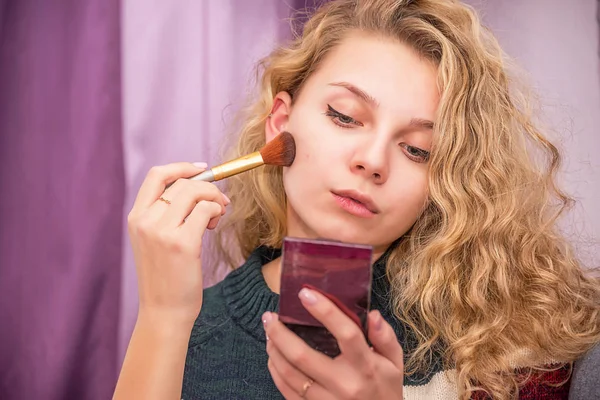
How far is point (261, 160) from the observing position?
0.93 m

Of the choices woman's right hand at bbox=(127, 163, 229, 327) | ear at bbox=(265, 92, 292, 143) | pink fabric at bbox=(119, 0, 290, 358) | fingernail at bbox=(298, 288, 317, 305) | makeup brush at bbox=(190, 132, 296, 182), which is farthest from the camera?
pink fabric at bbox=(119, 0, 290, 358)

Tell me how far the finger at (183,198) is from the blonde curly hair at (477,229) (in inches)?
11.7

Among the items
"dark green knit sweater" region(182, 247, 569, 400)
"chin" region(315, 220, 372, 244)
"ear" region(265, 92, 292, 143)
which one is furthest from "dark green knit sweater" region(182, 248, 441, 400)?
"ear" region(265, 92, 292, 143)

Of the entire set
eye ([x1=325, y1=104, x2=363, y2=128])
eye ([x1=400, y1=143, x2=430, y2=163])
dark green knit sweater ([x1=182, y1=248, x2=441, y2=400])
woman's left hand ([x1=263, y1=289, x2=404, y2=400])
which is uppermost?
eye ([x1=325, y1=104, x2=363, y2=128])

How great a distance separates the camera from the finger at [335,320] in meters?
0.59

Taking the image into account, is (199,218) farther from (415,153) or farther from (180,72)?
(180,72)

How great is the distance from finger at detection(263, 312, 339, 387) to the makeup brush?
336mm

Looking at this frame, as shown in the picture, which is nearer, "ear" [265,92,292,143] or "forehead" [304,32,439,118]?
"forehead" [304,32,439,118]

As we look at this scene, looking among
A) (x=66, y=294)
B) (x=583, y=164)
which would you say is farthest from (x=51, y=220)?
(x=583, y=164)

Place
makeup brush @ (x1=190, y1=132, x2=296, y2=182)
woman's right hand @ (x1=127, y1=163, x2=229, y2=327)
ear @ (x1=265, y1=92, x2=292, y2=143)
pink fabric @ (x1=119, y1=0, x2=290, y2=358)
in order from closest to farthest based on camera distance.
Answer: woman's right hand @ (x1=127, y1=163, x2=229, y2=327) < makeup brush @ (x1=190, y1=132, x2=296, y2=182) < ear @ (x1=265, y1=92, x2=292, y2=143) < pink fabric @ (x1=119, y1=0, x2=290, y2=358)

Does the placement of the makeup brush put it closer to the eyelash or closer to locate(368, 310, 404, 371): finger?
the eyelash

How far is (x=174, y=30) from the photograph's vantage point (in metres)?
1.19

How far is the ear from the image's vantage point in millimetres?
1074

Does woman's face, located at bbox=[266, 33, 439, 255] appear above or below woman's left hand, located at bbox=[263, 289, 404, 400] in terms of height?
above
